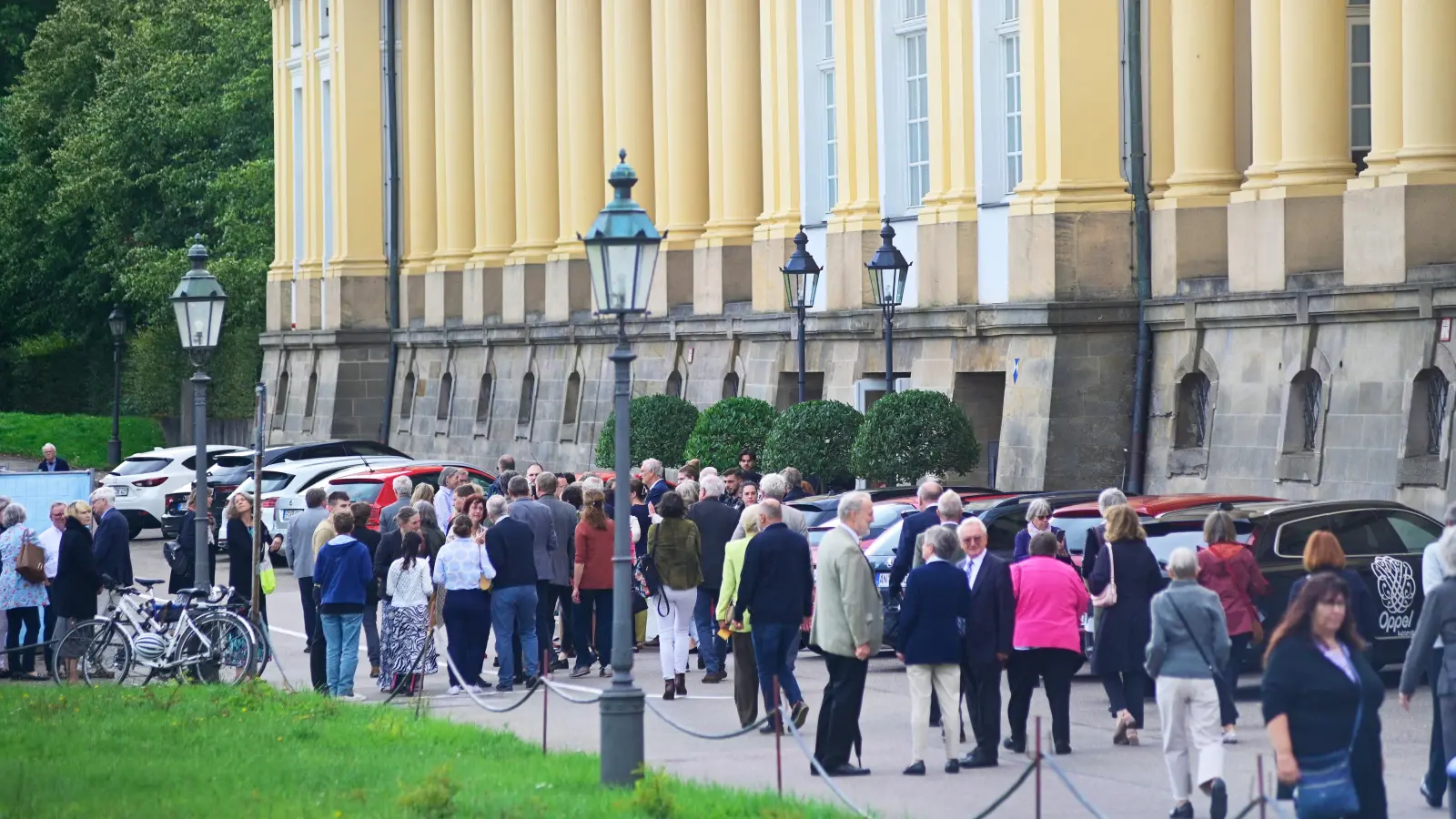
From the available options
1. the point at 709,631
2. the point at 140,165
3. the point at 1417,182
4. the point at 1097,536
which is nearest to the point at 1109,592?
the point at 1097,536

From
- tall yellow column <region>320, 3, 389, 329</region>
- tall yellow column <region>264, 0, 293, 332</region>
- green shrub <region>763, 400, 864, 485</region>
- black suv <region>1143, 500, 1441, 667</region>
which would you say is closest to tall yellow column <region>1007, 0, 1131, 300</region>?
green shrub <region>763, 400, 864, 485</region>

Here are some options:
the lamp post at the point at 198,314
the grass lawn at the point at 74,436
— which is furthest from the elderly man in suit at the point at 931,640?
the grass lawn at the point at 74,436

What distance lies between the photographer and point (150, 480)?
42.1 m

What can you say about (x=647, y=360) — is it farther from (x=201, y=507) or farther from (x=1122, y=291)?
(x=201, y=507)

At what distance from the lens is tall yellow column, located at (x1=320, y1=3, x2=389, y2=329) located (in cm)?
5691

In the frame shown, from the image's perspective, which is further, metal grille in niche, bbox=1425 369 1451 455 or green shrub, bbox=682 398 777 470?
green shrub, bbox=682 398 777 470

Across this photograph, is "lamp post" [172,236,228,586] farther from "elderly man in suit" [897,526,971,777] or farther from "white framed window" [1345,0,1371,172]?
"white framed window" [1345,0,1371,172]

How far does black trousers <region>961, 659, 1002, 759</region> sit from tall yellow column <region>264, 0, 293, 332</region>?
46.3 meters

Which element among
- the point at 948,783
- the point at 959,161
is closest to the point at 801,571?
the point at 948,783

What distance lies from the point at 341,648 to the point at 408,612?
63 centimetres

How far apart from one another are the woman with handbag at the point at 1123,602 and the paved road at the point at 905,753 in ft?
1.64

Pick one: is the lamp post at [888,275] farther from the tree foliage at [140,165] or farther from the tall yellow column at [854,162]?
the tree foliage at [140,165]

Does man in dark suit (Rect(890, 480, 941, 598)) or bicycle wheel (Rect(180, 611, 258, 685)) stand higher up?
man in dark suit (Rect(890, 480, 941, 598))

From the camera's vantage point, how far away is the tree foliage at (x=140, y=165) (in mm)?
63031
